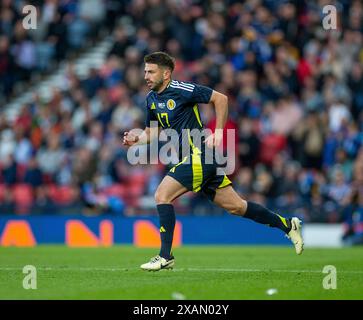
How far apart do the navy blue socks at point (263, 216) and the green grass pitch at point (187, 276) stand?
0.58 metres

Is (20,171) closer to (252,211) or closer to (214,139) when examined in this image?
(252,211)

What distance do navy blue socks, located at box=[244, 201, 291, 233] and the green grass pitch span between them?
576mm

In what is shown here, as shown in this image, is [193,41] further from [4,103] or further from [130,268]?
[130,268]

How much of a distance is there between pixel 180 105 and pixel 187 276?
201cm

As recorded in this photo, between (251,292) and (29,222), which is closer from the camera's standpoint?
(251,292)

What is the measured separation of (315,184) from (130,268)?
28.0ft

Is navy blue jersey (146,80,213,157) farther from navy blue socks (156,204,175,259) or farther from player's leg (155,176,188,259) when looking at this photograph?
navy blue socks (156,204,175,259)

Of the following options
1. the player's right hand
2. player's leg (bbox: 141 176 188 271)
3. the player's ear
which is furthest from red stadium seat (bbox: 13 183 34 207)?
player's leg (bbox: 141 176 188 271)

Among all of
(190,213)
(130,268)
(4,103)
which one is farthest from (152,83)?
(4,103)

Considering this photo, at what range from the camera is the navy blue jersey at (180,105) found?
11430mm

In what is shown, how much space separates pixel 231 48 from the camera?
2259 centimetres

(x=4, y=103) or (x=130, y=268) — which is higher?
(x=4, y=103)

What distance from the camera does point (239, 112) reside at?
70.1ft

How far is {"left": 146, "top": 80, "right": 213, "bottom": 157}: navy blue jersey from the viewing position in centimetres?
1143
